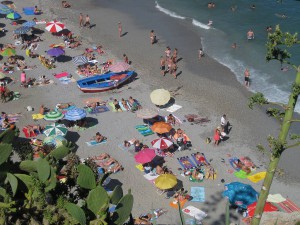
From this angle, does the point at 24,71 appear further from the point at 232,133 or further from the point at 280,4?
the point at 280,4

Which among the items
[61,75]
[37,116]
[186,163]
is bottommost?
[61,75]

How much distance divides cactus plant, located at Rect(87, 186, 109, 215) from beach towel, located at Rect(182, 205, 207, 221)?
33.3 ft

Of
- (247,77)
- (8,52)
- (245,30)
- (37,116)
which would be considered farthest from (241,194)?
(245,30)

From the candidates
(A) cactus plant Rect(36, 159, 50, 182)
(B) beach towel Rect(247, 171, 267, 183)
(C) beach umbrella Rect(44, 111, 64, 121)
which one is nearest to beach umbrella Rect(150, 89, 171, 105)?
(C) beach umbrella Rect(44, 111, 64, 121)

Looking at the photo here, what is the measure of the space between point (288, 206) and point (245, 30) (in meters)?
26.5

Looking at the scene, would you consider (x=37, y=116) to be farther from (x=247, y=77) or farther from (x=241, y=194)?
(x=247, y=77)

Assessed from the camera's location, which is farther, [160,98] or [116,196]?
[160,98]

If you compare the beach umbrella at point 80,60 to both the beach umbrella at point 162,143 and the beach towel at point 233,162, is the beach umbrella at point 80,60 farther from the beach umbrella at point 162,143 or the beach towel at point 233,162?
the beach towel at point 233,162

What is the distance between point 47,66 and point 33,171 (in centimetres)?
2412

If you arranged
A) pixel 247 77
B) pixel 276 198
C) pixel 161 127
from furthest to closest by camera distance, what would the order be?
pixel 247 77
pixel 161 127
pixel 276 198

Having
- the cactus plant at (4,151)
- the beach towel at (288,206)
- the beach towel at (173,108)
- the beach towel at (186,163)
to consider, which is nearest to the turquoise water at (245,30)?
the beach towel at (173,108)

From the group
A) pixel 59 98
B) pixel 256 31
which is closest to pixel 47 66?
pixel 59 98

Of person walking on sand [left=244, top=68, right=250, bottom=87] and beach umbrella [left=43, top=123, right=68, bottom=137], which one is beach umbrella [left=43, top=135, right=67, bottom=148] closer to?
beach umbrella [left=43, top=123, right=68, bottom=137]

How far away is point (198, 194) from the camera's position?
20.1 m
